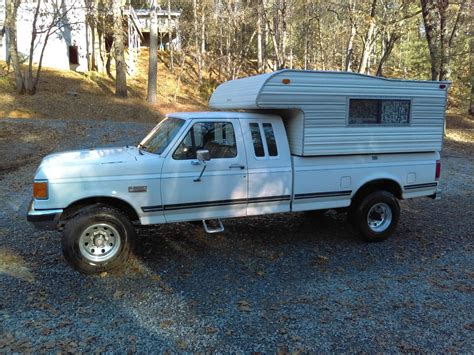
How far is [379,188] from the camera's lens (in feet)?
21.3

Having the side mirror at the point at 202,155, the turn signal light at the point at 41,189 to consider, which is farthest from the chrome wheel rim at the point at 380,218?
the turn signal light at the point at 41,189

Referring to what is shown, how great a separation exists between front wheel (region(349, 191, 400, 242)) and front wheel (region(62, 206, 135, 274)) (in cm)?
333

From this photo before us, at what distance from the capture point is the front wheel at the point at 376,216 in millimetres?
6250

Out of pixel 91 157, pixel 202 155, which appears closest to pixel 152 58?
pixel 91 157

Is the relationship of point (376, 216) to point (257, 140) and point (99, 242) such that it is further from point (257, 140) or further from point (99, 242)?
point (99, 242)

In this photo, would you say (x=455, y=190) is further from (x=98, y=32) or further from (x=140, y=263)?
(x=98, y=32)

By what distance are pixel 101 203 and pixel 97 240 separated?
0.45 meters

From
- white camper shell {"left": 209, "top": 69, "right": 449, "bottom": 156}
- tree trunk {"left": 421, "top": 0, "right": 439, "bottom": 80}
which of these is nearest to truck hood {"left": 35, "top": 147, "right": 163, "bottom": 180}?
white camper shell {"left": 209, "top": 69, "right": 449, "bottom": 156}

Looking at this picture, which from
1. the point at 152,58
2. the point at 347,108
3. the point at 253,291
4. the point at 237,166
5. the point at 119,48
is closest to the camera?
the point at 253,291

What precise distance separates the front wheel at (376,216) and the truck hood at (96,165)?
309 centimetres

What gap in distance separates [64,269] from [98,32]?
25978 millimetres

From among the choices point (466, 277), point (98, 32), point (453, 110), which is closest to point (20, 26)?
point (98, 32)

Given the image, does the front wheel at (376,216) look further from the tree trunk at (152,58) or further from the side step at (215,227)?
the tree trunk at (152,58)

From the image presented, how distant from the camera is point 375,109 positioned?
615cm
